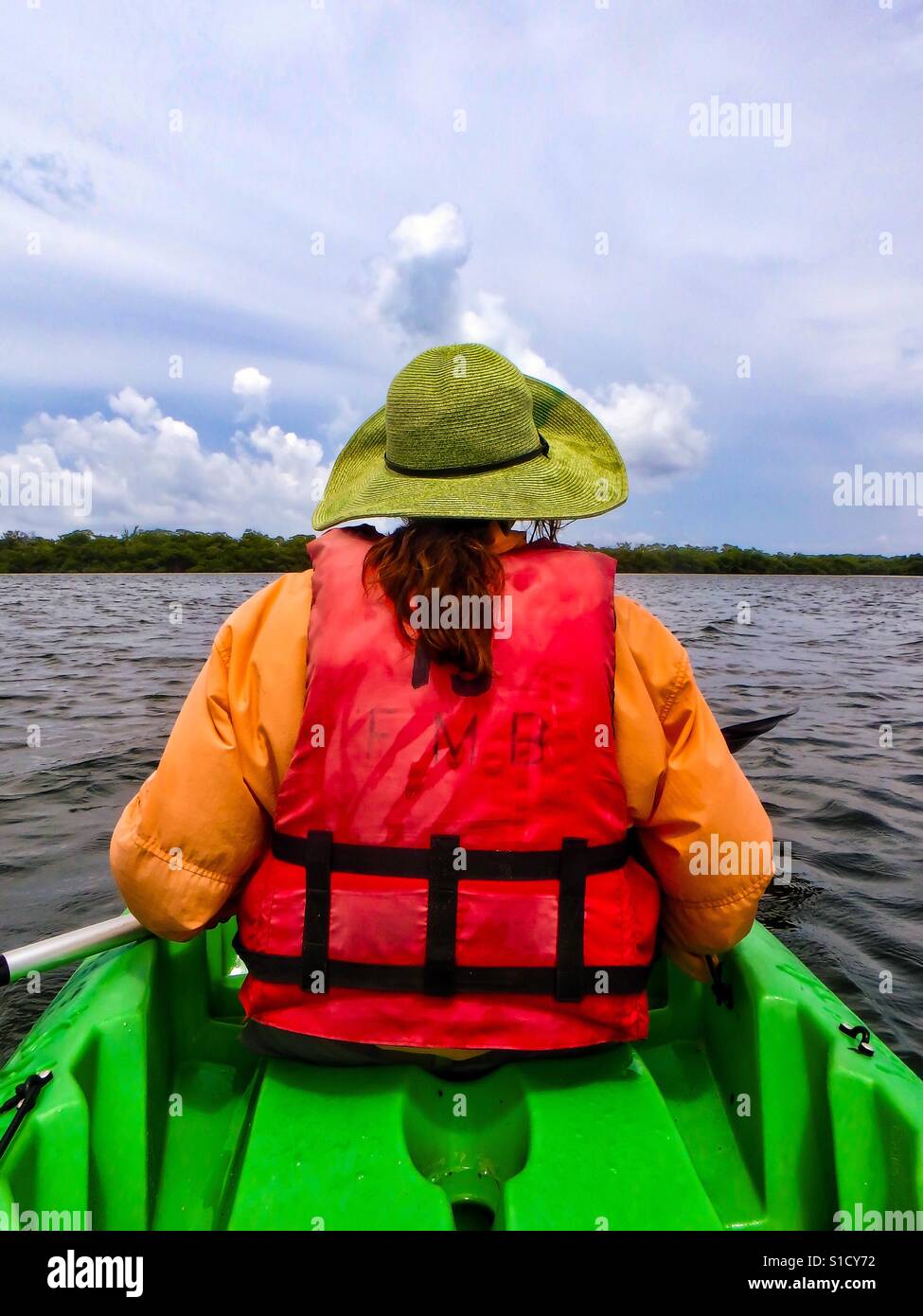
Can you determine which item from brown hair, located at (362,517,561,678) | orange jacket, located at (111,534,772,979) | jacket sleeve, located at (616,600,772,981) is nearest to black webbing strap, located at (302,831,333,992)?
orange jacket, located at (111,534,772,979)

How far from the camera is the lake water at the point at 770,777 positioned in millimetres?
4913

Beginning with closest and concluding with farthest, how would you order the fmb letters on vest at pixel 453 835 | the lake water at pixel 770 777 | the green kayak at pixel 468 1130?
1. the green kayak at pixel 468 1130
2. the fmb letters on vest at pixel 453 835
3. the lake water at pixel 770 777

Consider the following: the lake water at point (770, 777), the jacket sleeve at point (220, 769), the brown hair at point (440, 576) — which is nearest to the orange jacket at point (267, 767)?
the jacket sleeve at point (220, 769)

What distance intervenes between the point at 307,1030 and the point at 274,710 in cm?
72

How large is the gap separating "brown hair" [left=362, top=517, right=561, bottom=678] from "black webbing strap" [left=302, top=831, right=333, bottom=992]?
1.60ft

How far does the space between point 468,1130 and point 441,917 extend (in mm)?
584

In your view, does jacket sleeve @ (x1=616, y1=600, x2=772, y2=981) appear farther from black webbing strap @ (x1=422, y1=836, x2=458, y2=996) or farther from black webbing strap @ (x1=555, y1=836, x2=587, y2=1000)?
black webbing strap @ (x1=422, y1=836, x2=458, y2=996)

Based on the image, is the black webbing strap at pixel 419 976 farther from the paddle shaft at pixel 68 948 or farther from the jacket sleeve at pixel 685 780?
the paddle shaft at pixel 68 948

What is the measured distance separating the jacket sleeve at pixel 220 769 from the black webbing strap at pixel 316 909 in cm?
18

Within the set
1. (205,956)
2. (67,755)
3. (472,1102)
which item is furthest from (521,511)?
(67,755)

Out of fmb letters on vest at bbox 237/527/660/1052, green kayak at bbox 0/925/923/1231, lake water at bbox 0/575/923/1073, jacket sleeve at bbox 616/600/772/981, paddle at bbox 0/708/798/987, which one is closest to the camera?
green kayak at bbox 0/925/923/1231

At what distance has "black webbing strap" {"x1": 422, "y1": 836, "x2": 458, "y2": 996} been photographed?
2.03 metres

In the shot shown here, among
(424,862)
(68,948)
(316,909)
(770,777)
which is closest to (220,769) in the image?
(316,909)
